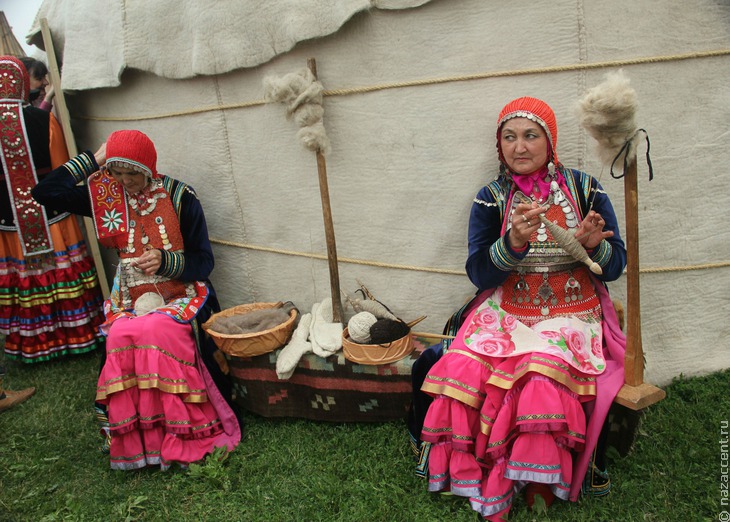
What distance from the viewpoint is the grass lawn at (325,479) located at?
2.17 m

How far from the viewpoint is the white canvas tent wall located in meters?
2.38

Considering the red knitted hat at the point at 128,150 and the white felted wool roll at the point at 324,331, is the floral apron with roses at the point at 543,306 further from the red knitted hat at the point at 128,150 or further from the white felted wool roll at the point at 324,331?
the red knitted hat at the point at 128,150

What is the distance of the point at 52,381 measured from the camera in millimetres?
3645

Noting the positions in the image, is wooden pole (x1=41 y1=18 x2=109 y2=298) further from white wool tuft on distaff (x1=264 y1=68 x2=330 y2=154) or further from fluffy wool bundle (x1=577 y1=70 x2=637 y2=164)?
fluffy wool bundle (x1=577 y1=70 x2=637 y2=164)

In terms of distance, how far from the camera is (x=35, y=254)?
364 cm

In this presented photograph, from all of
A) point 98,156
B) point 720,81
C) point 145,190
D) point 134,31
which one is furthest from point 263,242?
point 720,81

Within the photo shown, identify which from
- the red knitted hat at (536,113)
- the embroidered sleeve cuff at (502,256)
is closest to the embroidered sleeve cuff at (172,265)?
the embroidered sleeve cuff at (502,256)

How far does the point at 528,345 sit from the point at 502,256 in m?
0.35

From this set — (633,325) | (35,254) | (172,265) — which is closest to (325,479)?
(172,265)

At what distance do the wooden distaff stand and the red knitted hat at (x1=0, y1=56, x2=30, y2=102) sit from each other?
3456mm

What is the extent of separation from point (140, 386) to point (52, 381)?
1426 mm

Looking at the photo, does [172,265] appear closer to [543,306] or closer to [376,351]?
[376,351]

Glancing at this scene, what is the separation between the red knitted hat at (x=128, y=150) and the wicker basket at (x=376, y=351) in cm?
131

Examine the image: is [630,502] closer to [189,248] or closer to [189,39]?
[189,248]
